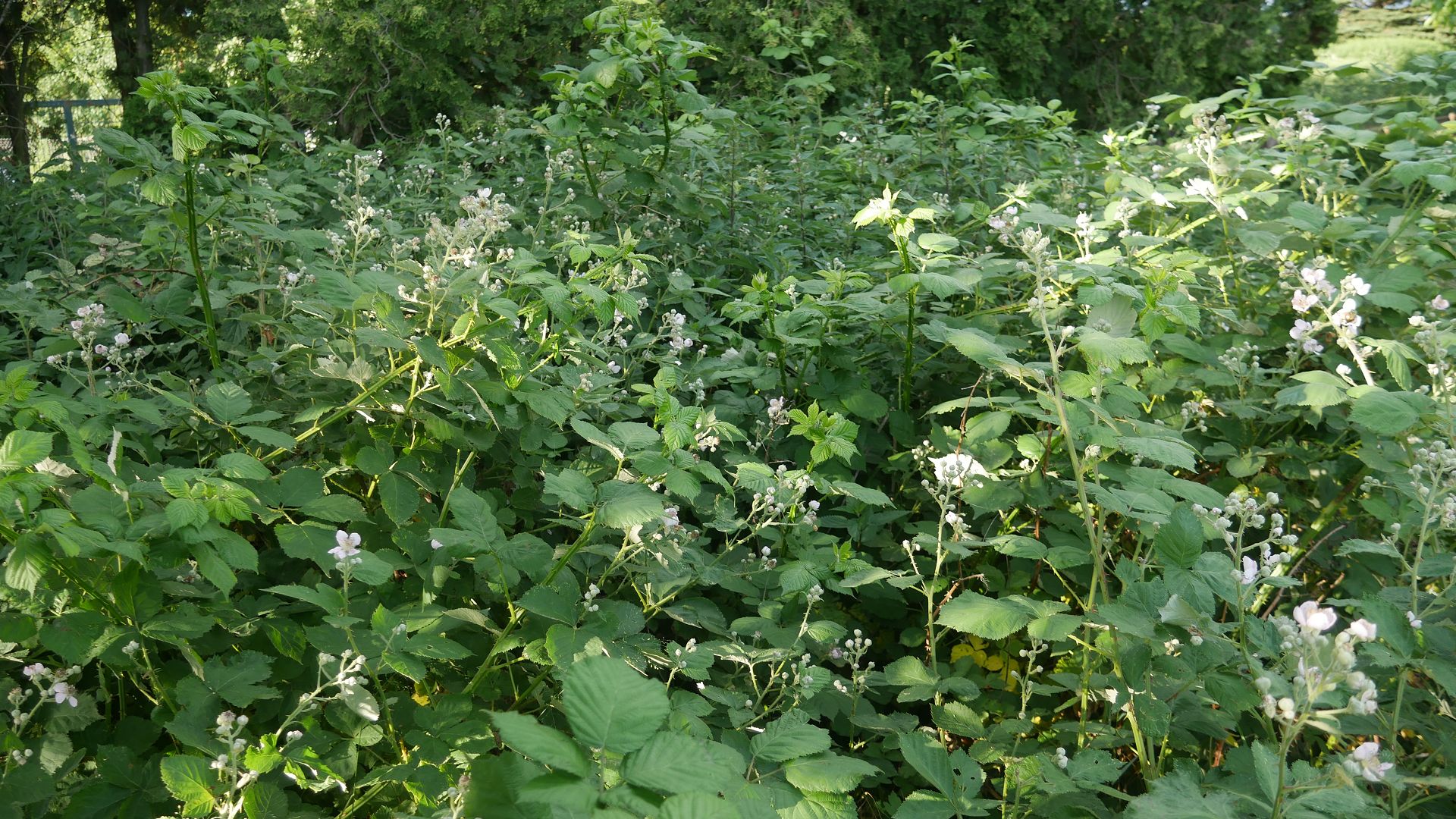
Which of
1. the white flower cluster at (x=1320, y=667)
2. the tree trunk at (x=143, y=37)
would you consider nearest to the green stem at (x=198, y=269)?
the white flower cluster at (x=1320, y=667)

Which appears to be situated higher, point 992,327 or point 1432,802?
point 992,327

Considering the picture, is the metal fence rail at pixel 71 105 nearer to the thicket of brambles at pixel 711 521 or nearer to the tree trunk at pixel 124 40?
the tree trunk at pixel 124 40

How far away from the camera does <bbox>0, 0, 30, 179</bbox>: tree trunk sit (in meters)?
8.12

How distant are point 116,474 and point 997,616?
5.22 feet

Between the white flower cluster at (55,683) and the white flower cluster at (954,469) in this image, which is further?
the white flower cluster at (954,469)

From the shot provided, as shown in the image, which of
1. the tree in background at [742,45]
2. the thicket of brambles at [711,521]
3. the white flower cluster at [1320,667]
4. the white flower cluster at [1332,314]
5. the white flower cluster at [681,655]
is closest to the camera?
the white flower cluster at [1320,667]

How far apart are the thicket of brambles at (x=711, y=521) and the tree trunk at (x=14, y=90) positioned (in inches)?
253

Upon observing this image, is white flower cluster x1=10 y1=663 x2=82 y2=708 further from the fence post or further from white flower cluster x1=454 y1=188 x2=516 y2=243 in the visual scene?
the fence post

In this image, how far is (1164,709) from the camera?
1767 millimetres

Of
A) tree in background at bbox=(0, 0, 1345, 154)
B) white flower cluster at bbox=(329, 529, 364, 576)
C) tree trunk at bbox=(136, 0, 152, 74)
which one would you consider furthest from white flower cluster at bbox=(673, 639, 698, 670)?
tree trunk at bbox=(136, 0, 152, 74)

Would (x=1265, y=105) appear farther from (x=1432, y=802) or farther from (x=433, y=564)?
(x=433, y=564)

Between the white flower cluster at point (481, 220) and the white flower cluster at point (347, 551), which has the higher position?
the white flower cluster at point (481, 220)

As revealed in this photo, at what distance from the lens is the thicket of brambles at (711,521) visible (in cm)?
158

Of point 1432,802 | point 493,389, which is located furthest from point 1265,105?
point 493,389
